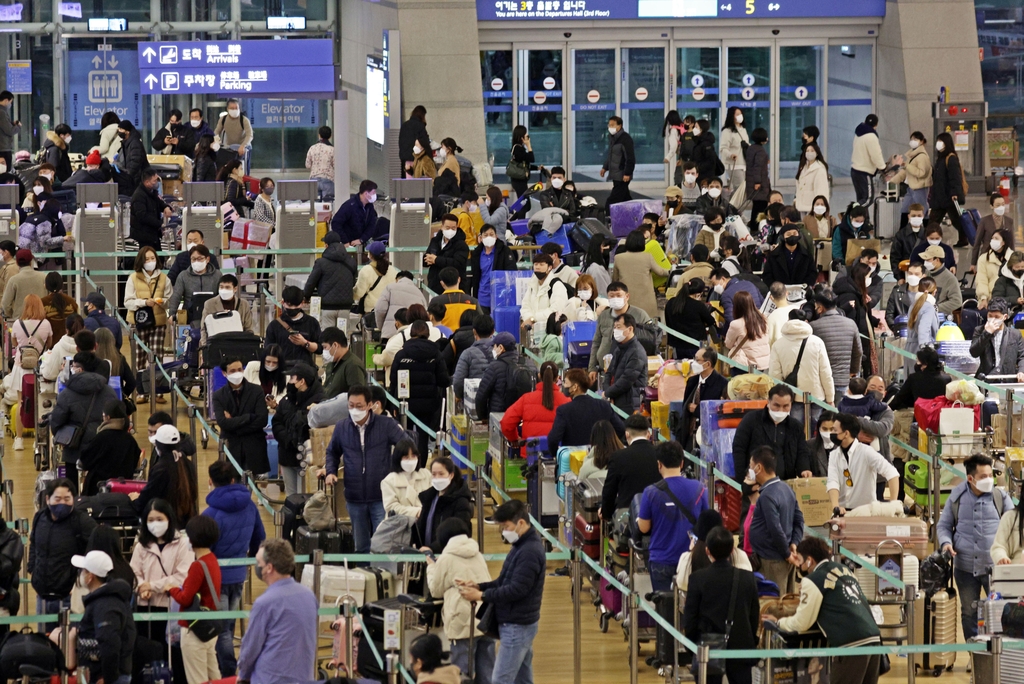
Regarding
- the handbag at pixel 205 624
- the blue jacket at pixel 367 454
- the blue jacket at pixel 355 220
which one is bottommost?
the handbag at pixel 205 624

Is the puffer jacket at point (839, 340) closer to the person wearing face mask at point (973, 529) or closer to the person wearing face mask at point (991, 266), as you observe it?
the person wearing face mask at point (973, 529)

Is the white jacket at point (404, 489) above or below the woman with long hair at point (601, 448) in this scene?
below

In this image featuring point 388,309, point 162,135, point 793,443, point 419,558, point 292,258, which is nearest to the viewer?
point 419,558

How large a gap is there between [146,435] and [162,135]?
40.6ft

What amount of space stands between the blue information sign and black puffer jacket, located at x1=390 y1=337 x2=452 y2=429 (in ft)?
67.4

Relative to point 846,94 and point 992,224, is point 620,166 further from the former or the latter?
point 992,224

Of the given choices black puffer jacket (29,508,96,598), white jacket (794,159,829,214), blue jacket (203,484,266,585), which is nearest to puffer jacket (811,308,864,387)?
blue jacket (203,484,266,585)

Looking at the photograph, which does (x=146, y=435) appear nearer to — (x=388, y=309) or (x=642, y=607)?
(x=388, y=309)

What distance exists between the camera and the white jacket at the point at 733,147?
88.7 ft

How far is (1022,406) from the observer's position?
1374cm

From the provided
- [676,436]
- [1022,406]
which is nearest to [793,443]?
[676,436]

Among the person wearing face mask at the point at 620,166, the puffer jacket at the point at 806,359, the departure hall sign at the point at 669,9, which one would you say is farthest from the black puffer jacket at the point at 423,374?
the departure hall sign at the point at 669,9

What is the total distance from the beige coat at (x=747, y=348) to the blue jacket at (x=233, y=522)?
5401 mm

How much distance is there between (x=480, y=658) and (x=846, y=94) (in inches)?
863
